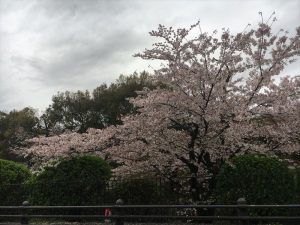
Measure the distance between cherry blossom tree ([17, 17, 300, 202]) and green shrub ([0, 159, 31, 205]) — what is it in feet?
14.4

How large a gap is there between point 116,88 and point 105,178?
5192cm

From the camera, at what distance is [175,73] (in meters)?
13.8

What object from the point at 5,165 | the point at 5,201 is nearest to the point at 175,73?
the point at 5,201

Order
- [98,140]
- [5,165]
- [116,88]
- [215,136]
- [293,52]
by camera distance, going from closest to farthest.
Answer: [215,136]
[293,52]
[98,140]
[5,165]
[116,88]

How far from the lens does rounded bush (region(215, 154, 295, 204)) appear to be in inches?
443

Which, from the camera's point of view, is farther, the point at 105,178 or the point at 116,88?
the point at 116,88

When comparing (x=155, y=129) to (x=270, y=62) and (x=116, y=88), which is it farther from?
(x=116, y=88)

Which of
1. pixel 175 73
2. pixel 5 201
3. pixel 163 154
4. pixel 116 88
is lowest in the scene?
pixel 5 201

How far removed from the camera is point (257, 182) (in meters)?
11.4

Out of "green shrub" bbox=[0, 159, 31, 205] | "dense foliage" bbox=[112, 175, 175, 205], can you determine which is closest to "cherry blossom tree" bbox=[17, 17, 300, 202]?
"dense foliage" bbox=[112, 175, 175, 205]

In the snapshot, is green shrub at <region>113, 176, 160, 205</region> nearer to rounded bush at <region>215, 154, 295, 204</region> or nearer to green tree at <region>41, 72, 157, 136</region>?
rounded bush at <region>215, 154, 295, 204</region>

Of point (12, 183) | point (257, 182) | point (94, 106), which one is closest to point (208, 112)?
point (257, 182)

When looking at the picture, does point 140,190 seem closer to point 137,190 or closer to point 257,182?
point 137,190

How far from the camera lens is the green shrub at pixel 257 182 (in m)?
11.2
